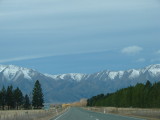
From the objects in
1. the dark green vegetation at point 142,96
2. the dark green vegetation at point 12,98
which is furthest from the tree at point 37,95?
the dark green vegetation at point 142,96

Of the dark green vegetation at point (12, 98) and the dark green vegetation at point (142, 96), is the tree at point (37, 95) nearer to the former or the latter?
the dark green vegetation at point (12, 98)

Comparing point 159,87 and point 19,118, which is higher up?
point 159,87

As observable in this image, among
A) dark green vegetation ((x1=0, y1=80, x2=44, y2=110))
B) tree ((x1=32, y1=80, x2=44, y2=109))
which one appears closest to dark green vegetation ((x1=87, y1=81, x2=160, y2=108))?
tree ((x1=32, y1=80, x2=44, y2=109))

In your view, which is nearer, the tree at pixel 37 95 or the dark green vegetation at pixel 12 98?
the dark green vegetation at pixel 12 98

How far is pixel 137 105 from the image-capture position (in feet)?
459

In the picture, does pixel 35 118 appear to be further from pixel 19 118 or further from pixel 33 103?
pixel 33 103

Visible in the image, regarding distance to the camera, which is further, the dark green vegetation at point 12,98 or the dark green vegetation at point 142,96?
the dark green vegetation at point 12,98

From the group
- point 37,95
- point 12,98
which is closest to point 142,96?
point 12,98

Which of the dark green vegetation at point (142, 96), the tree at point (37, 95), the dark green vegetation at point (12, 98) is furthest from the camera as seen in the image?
the tree at point (37, 95)

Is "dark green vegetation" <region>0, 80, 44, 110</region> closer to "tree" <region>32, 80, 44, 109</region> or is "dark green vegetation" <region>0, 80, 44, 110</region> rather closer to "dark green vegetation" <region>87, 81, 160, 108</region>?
"tree" <region>32, 80, 44, 109</region>

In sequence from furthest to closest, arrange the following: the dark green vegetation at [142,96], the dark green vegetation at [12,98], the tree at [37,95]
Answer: the tree at [37,95] < the dark green vegetation at [12,98] < the dark green vegetation at [142,96]

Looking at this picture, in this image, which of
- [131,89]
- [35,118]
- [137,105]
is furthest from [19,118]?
[131,89]

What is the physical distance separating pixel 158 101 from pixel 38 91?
273ft

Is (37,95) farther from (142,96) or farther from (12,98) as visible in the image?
(142,96)
